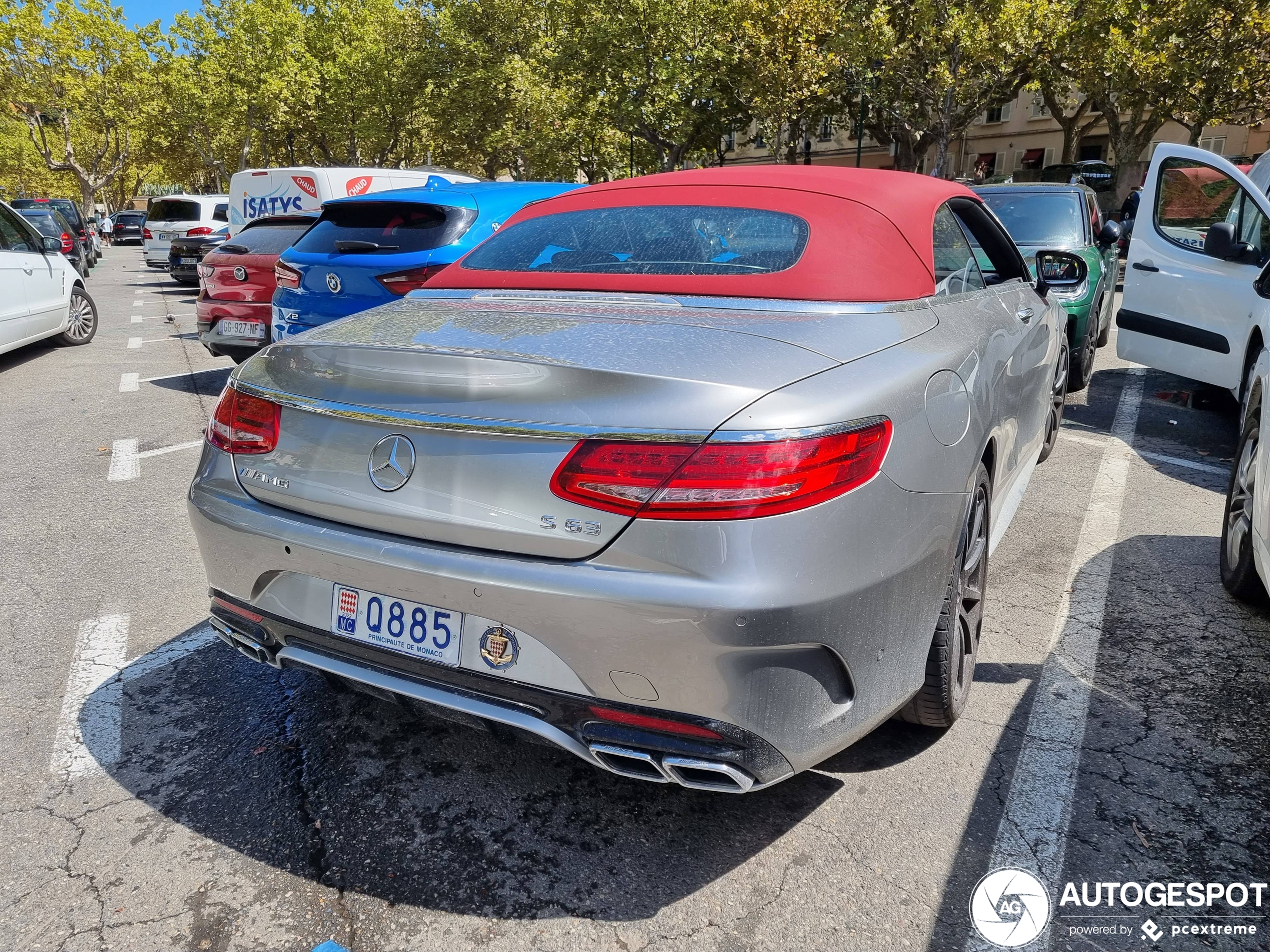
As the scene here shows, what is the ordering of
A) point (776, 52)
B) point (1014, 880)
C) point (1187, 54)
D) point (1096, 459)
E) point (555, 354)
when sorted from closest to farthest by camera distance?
1. point (555, 354)
2. point (1014, 880)
3. point (1096, 459)
4. point (1187, 54)
5. point (776, 52)

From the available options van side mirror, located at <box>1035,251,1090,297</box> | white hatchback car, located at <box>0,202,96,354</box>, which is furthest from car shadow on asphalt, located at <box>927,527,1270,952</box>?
white hatchback car, located at <box>0,202,96,354</box>

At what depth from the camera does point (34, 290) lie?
372 inches

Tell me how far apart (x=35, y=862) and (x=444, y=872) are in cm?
101

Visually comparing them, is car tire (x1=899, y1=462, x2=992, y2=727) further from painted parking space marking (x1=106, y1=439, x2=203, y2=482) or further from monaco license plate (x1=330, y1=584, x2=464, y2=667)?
painted parking space marking (x1=106, y1=439, x2=203, y2=482)

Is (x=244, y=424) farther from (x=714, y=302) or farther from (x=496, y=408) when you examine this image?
(x=714, y=302)

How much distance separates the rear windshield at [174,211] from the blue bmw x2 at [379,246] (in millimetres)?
20136

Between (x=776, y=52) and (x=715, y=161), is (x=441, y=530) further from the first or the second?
(x=715, y=161)

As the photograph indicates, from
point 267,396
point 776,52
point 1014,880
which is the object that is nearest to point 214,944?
point 267,396

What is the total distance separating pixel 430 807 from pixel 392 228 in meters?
4.48

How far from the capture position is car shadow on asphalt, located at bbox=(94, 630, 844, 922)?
221cm

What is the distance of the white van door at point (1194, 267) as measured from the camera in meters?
5.51

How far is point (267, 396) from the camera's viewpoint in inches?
93.4

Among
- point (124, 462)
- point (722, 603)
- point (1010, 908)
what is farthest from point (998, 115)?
point (722, 603)

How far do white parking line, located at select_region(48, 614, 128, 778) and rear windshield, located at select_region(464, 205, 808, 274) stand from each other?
6.08ft
